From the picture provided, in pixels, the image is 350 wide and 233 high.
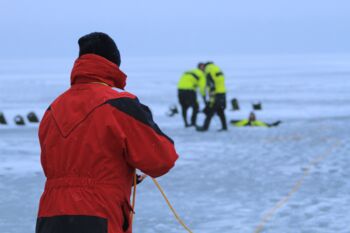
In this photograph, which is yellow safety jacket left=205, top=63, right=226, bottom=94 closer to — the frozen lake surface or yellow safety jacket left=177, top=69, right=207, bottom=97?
the frozen lake surface

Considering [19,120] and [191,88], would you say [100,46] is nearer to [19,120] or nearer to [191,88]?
[191,88]

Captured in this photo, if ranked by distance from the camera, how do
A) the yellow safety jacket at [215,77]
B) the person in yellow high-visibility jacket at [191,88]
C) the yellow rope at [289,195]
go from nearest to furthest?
the yellow rope at [289,195], the yellow safety jacket at [215,77], the person in yellow high-visibility jacket at [191,88]

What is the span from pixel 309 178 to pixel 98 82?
254 inches

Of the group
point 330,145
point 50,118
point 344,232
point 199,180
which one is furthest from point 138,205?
point 330,145

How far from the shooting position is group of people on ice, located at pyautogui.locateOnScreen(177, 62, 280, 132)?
48.0 feet

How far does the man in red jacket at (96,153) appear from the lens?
282cm

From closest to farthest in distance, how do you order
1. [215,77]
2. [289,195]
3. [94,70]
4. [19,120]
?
[94,70] → [289,195] → [215,77] → [19,120]

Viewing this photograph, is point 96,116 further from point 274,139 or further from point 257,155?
point 274,139

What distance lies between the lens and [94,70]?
2.93 meters

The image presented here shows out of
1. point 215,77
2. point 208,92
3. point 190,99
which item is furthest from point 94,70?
point 190,99

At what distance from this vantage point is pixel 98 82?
2.97 meters

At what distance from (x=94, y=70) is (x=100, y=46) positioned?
11cm

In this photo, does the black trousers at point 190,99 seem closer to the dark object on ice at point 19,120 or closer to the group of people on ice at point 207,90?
the group of people on ice at point 207,90

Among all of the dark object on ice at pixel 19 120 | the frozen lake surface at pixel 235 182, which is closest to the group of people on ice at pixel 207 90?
the frozen lake surface at pixel 235 182
